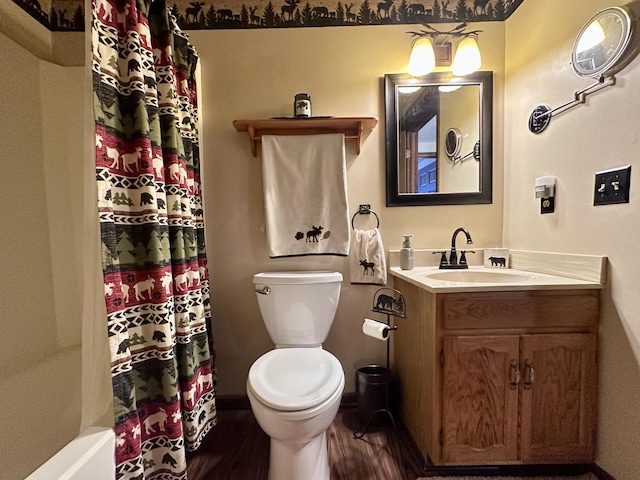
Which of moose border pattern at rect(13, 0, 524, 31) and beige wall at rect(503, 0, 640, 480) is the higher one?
moose border pattern at rect(13, 0, 524, 31)

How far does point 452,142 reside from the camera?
164cm

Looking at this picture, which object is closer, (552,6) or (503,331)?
(503,331)

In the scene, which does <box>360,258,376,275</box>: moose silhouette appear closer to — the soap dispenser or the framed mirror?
the soap dispenser

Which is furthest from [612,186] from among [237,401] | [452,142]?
[237,401]

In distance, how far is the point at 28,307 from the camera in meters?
1.28

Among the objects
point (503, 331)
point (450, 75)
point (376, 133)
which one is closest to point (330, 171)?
point (376, 133)

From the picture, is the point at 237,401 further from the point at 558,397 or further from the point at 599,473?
the point at 599,473

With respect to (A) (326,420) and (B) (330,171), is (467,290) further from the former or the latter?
(B) (330,171)

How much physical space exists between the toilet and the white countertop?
43 cm

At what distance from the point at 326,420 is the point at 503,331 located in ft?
2.57

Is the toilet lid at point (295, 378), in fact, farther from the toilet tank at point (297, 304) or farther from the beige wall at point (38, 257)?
the beige wall at point (38, 257)

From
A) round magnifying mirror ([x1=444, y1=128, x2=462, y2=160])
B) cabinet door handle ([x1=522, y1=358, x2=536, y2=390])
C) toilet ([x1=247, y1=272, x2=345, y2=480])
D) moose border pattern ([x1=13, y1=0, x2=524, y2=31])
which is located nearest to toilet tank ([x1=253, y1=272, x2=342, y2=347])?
toilet ([x1=247, y1=272, x2=345, y2=480])

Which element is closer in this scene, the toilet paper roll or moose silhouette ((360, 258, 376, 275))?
the toilet paper roll

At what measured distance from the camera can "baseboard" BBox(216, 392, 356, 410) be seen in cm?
167
